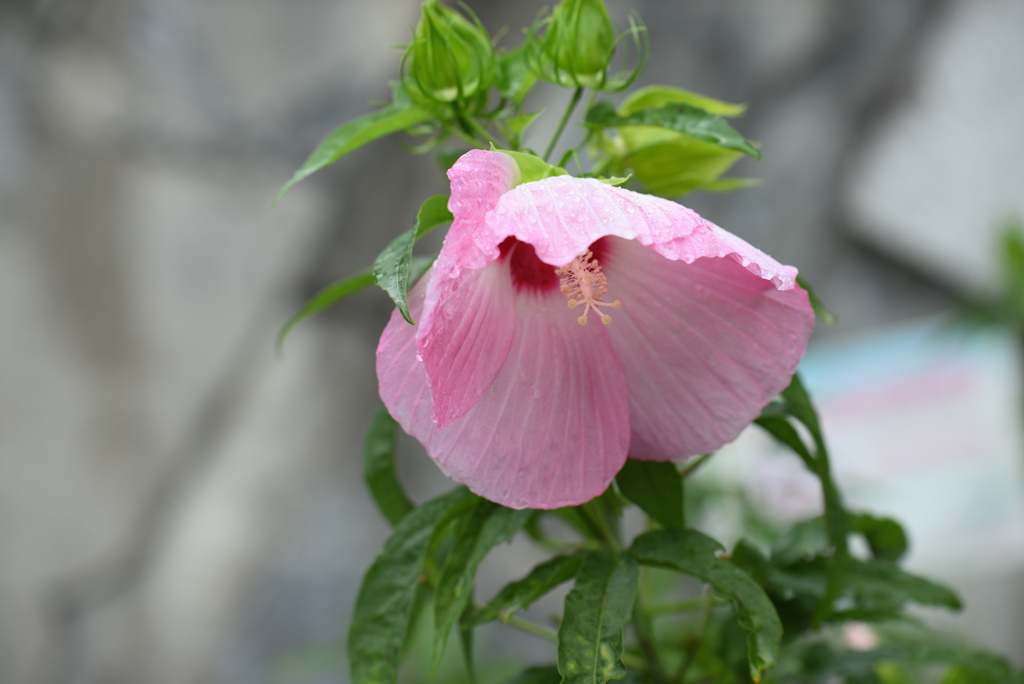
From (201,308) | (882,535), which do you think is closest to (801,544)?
(882,535)

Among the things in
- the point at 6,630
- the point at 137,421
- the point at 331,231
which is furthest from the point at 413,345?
the point at 6,630

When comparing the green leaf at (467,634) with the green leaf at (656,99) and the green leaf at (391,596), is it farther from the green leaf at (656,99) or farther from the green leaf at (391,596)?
the green leaf at (656,99)

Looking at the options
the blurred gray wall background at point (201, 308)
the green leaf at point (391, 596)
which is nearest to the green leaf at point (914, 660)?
the green leaf at point (391, 596)

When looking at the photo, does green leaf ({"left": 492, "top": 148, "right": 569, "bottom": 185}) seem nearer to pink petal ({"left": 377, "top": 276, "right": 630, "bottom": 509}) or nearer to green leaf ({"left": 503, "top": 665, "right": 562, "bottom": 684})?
pink petal ({"left": 377, "top": 276, "right": 630, "bottom": 509})

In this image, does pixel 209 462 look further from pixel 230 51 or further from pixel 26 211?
pixel 230 51

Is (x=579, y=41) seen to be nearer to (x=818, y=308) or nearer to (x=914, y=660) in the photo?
(x=818, y=308)
